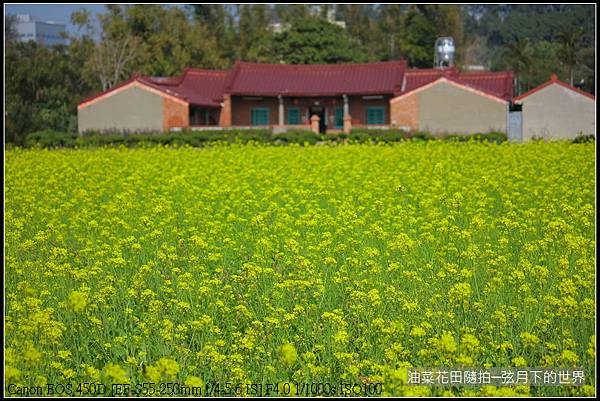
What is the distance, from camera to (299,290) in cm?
684

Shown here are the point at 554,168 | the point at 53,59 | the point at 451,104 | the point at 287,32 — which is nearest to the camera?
the point at 554,168

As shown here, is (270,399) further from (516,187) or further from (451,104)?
(451,104)

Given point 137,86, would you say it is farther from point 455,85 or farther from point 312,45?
point 312,45

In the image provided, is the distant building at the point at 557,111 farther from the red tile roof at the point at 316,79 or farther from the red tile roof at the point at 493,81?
the red tile roof at the point at 316,79

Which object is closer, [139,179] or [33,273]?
[33,273]

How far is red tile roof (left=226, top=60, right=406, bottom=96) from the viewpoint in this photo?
36.0 m

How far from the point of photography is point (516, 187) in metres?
12.3

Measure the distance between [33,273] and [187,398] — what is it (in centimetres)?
294

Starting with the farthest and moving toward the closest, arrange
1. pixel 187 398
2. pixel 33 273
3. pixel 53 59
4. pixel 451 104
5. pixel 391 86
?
1. pixel 53 59
2. pixel 391 86
3. pixel 451 104
4. pixel 33 273
5. pixel 187 398

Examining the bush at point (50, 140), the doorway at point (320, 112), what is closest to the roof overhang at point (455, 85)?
the doorway at point (320, 112)

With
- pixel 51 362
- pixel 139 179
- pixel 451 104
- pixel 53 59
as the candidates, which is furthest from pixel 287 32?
pixel 51 362

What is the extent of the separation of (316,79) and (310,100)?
902mm

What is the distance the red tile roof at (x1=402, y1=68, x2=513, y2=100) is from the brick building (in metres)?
0.04

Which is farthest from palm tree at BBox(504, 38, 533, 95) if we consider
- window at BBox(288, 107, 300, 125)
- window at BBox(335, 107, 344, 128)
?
window at BBox(288, 107, 300, 125)
